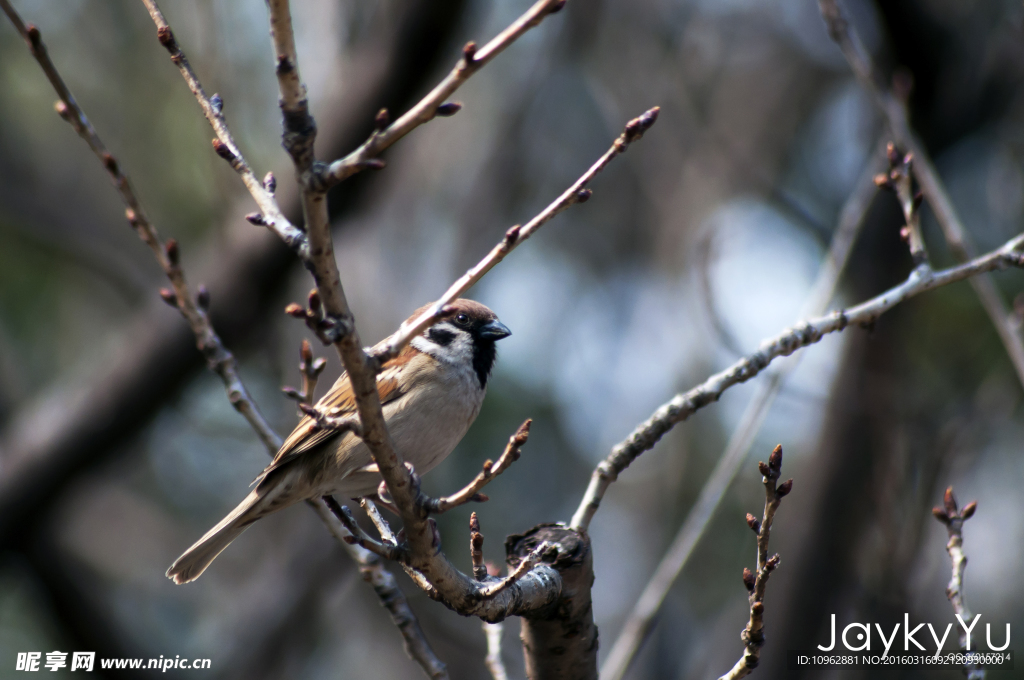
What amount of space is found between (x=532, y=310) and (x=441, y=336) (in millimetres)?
5327

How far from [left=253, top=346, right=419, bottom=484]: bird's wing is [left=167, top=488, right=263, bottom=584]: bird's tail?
129mm

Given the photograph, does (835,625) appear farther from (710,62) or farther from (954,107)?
(710,62)

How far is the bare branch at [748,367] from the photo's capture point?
115 inches

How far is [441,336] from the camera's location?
427 centimetres

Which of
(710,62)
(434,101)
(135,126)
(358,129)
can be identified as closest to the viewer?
(434,101)

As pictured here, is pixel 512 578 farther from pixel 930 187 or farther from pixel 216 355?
pixel 930 187

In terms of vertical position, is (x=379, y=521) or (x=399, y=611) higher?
(x=379, y=521)

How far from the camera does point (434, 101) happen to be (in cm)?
162

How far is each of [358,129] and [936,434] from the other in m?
4.70

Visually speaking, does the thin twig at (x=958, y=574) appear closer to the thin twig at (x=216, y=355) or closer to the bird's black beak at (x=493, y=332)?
the thin twig at (x=216, y=355)

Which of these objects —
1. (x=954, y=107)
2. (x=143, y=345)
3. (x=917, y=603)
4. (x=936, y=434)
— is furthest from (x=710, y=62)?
(x=143, y=345)


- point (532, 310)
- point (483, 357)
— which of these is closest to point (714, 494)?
point (483, 357)

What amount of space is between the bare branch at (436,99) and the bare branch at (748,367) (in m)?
1.58

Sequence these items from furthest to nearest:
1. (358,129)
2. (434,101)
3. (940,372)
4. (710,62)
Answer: (710,62) → (940,372) → (358,129) → (434,101)
